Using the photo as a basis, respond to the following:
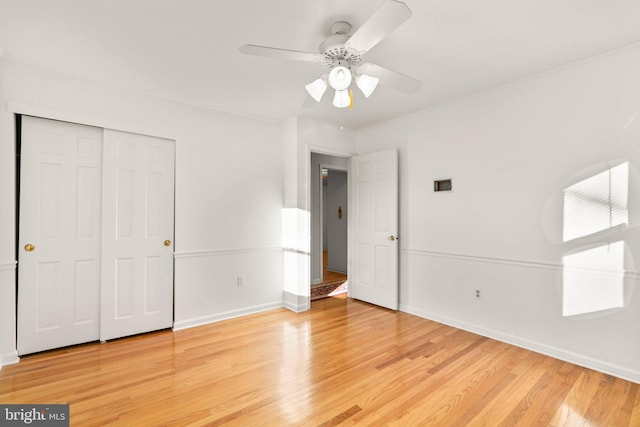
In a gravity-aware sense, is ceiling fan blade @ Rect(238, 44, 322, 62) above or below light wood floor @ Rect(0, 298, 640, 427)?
above

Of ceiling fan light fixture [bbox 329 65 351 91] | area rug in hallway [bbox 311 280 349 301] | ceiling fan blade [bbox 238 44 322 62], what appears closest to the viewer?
ceiling fan blade [bbox 238 44 322 62]

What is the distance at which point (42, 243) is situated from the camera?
2.75m

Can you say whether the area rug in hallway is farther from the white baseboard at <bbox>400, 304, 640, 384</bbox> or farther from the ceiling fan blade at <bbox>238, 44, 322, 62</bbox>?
the ceiling fan blade at <bbox>238, 44, 322, 62</bbox>

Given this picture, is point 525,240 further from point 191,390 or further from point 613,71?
point 191,390

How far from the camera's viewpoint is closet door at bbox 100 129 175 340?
10.0 ft

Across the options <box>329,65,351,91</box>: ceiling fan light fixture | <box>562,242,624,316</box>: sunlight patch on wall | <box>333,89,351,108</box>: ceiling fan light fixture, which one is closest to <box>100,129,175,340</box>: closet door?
<box>333,89,351,108</box>: ceiling fan light fixture

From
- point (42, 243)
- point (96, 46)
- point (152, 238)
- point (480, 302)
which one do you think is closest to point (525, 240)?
point (480, 302)

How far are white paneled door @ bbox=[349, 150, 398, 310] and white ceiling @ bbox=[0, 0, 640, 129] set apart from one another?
1.27m

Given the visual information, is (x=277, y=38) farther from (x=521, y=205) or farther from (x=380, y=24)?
(x=521, y=205)

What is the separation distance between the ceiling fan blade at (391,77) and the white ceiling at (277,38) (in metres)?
0.29

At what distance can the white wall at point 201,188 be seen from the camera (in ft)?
8.51

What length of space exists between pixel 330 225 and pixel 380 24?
18.9 feet

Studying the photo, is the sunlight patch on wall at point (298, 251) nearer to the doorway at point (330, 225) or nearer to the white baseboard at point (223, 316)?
the white baseboard at point (223, 316)

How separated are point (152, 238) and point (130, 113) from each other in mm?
1293
